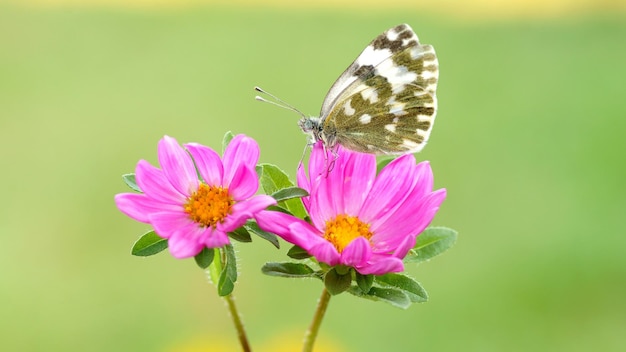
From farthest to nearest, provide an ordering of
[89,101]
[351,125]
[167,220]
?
[89,101] → [351,125] → [167,220]

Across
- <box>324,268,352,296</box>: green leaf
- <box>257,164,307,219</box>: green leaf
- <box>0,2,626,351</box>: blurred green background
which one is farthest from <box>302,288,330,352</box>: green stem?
<box>0,2,626,351</box>: blurred green background

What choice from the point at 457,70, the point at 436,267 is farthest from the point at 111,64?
the point at 436,267

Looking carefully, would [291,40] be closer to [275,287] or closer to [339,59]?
[339,59]

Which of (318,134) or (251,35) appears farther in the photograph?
(251,35)

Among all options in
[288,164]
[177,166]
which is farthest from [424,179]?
[288,164]

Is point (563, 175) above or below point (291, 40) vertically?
below

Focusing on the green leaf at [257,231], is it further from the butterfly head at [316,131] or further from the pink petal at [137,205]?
the butterfly head at [316,131]
